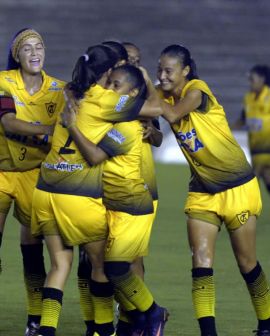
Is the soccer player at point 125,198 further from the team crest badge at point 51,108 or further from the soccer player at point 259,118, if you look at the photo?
the soccer player at point 259,118

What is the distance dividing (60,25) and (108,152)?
20698 mm

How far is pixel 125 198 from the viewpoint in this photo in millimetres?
8227

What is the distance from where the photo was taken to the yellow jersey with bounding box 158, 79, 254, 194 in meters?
8.48

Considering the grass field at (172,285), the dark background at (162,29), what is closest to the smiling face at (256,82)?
the grass field at (172,285)

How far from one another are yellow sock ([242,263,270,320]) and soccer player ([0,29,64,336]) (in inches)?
60.6

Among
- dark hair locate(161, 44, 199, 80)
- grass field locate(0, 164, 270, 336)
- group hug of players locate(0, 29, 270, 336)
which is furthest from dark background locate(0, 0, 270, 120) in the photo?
dark hair locate(161, 44, 199, 80)

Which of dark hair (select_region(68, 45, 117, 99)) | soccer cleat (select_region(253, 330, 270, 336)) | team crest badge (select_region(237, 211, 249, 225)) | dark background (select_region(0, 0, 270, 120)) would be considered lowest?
Result: dark background (select_region(0, 0, 270, 120))

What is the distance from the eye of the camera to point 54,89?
8.84m

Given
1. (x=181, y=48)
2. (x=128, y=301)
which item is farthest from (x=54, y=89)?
(x=128, y=301)

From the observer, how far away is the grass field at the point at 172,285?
31.0ft

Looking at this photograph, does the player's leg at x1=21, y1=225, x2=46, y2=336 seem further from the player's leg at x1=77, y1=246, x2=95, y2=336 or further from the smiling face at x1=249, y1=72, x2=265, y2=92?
the smiling face at x1=249, y1=72, x2=265, y2=92

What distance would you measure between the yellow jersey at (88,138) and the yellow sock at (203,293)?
99 centimetres

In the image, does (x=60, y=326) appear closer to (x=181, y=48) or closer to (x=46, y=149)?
(x=46, y=149)

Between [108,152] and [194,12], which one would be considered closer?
[108,152]
